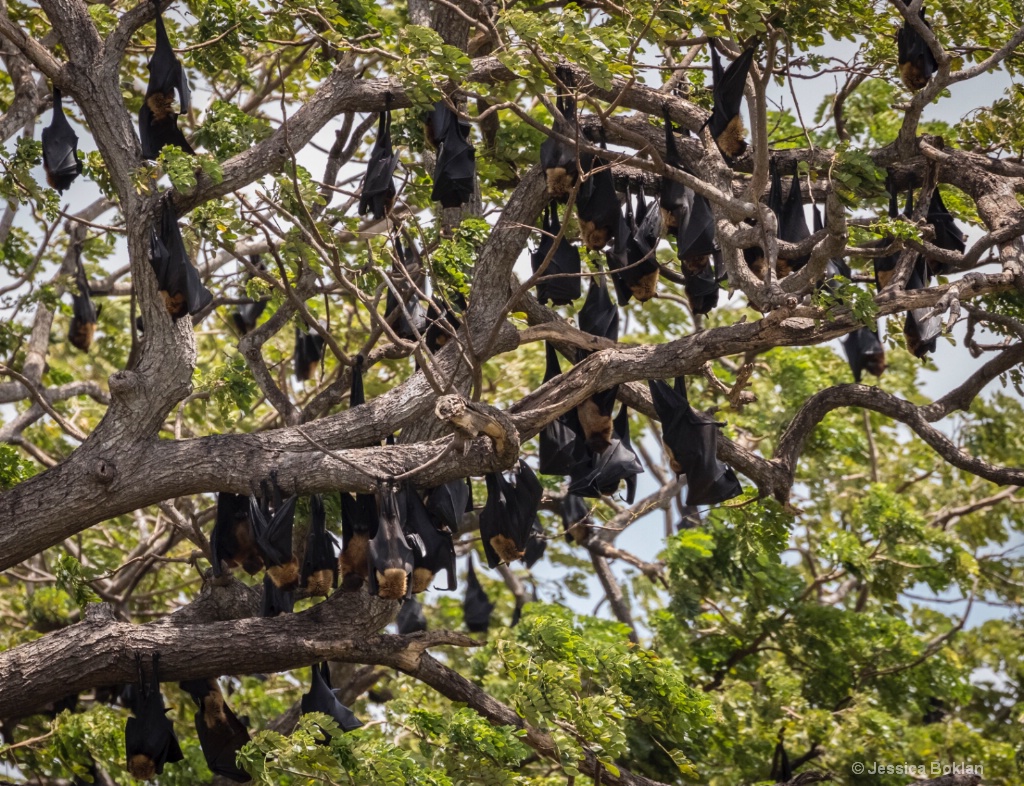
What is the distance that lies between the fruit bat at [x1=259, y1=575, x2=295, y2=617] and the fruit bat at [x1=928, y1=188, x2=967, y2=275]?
4398mm

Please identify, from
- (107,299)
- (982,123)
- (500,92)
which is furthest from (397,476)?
(107,299)

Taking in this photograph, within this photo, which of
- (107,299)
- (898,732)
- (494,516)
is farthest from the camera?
(107,299)

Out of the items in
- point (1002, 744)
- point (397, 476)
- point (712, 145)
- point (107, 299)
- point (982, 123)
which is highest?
point (107, 299)

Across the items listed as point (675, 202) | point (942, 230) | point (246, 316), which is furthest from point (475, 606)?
point (942, 230)

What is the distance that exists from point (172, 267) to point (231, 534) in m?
1.54

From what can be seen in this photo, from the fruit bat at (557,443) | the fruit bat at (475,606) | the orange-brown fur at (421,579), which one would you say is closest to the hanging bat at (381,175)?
the fruit bat at (557,443)

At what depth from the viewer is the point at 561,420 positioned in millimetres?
7895

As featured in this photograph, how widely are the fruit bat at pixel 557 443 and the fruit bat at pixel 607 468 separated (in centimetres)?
7

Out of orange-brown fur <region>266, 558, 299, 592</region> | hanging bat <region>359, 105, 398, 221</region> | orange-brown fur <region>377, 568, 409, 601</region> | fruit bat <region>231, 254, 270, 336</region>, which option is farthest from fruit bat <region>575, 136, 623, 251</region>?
fruit bat <region>231, 254, 270, 336</region>

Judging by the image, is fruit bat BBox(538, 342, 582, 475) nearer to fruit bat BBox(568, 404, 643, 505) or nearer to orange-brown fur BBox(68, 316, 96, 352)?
fruit bat BBox(568, 404, 643, 505)

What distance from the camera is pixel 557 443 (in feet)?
26.0

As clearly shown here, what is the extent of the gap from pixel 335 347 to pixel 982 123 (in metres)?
4.46

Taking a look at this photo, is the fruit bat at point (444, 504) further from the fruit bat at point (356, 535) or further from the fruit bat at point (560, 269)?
the fruit bat at point (560, 269)

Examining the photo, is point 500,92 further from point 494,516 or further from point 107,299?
point 107,299
